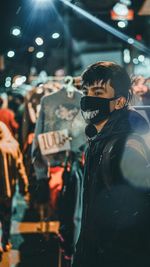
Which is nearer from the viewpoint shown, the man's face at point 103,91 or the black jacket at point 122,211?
the black jacket at point 122,211

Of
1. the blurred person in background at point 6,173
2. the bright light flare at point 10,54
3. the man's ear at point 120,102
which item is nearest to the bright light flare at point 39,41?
the bright light flare at point 10,54

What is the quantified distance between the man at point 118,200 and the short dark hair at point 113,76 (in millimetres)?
263

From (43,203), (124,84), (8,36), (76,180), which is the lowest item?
(43,203)

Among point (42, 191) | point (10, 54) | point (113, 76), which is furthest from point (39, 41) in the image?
point (113, 76)

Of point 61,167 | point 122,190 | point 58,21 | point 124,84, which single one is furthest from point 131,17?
point 122,190

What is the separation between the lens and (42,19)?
6863 mm

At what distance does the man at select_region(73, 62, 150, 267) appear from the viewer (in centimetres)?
293

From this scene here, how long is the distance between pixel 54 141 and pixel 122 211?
440cm

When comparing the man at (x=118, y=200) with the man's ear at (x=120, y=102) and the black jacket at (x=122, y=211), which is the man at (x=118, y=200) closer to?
the black jacket at (x=122, y=211)

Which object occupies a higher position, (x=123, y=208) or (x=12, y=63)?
(x=12, y=63)

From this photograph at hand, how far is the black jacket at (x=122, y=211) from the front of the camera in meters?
2.93

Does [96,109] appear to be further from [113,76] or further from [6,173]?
[6,173]

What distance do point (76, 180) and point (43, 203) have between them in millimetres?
1604

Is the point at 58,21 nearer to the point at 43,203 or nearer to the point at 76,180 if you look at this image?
the point at 76,180
